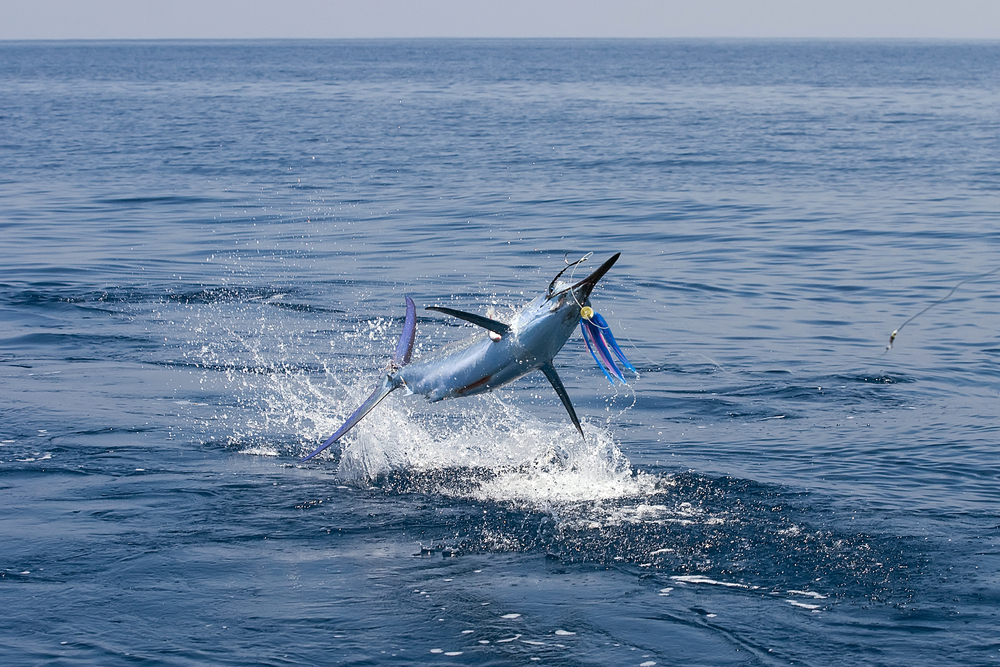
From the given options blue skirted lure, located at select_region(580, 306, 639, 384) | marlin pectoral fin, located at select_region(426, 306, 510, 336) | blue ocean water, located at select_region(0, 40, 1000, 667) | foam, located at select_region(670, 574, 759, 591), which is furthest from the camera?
foam, located at select_region(670, 574, 759, 591)

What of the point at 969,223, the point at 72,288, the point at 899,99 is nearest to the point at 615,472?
the point at 72,288

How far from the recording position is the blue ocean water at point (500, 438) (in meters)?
7.06

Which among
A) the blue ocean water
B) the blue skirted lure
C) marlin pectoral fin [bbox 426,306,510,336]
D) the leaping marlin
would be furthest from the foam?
marlin pectoral fin [bbox 426,306,510,336]

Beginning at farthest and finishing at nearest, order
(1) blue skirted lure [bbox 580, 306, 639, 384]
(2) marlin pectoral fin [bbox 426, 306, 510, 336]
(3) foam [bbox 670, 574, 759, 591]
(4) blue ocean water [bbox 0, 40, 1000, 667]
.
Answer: (3) foam [bbox 670, 574, 759, 591] < (4) blue ocean water [bbox 0, 40, 1000, 667] < (1) blue skirted lure [bbox 580, 306, 639, 384] < (2) marlin pectoral fin [bbox 426, 306, 510, 336]

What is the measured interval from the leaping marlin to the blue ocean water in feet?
4.30

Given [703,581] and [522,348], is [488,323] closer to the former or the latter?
[522,348]

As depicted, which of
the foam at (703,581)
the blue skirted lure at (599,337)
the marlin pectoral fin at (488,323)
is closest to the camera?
the marlin pectoral fin at (488,323)

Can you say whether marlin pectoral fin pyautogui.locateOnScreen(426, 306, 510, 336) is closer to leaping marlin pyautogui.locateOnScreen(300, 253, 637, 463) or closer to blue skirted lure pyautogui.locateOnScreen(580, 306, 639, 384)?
leaping marlin pyautogui.locateOnScreen(300, 253, 637, 463)

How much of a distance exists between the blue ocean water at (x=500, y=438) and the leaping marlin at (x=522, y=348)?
4.30ft

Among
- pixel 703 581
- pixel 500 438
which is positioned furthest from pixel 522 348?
pixel 500 438

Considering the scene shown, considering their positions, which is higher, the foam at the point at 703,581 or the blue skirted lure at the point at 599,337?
the blue skirted lure at the point at 599,337

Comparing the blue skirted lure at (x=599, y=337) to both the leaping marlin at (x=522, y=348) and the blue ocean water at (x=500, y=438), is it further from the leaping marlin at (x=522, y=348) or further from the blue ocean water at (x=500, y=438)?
the blue ocean water at (x=500, y=438)

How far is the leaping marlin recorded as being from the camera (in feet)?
21.7

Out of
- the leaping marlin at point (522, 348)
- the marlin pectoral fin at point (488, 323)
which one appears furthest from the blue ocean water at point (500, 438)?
the marlin pectoral fin at point (488, 323)
